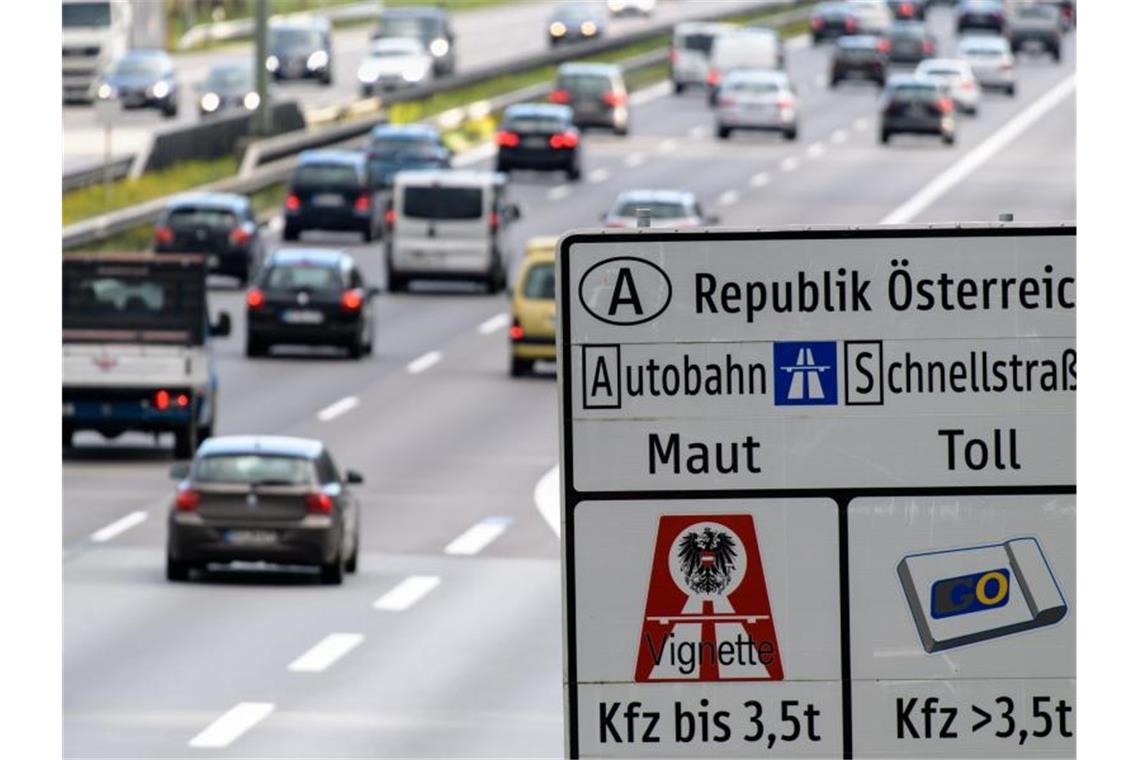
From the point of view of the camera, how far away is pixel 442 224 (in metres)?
55.6

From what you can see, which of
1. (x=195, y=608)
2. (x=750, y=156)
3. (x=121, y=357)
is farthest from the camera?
(x=750, y=156)

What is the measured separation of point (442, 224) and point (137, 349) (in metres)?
16.2

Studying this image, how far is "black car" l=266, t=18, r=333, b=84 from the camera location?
98.6m

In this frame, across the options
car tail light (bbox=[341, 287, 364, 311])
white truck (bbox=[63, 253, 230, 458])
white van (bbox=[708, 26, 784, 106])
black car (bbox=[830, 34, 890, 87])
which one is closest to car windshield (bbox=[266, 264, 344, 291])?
car tail light (bbox=[341, 287, 364, 311])

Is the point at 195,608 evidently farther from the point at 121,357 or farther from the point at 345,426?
the point at 345,426

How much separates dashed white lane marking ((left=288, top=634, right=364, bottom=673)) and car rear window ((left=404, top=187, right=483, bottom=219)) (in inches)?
1059

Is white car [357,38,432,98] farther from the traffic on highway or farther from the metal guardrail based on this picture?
the metal guardrail

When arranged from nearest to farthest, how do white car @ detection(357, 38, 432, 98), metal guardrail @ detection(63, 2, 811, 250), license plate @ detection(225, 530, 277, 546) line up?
license plate @ detection(225, 530, 277, 546)
metal guardrail @ detection(63, 2, 811, 250)
white car @ detection(357, 38, 432, 98)

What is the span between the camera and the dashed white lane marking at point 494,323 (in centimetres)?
5396

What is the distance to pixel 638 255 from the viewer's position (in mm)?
6418

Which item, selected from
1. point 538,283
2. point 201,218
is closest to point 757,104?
point 201,218
